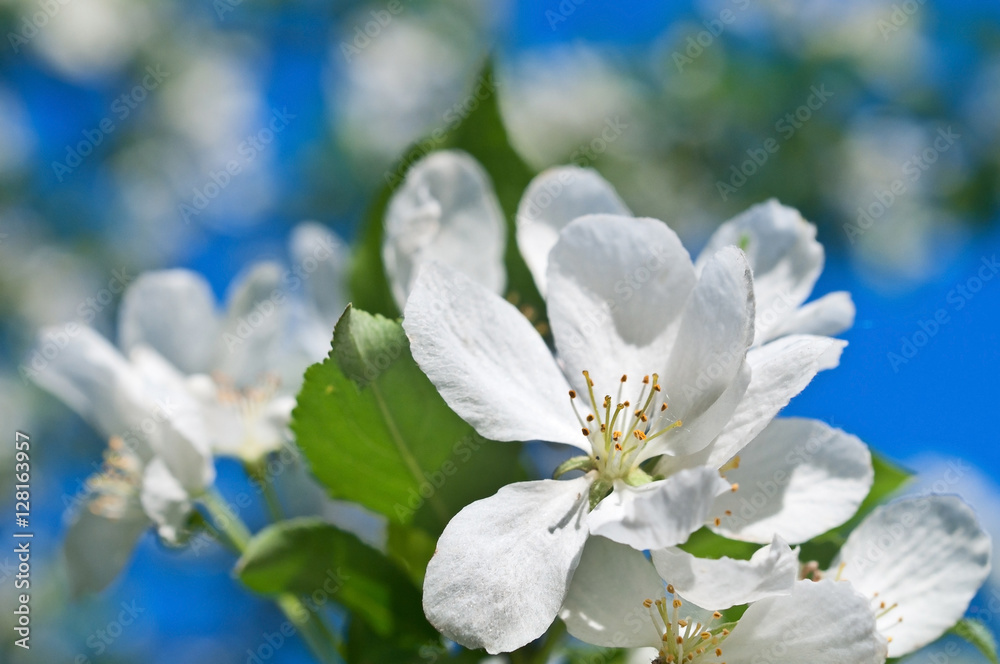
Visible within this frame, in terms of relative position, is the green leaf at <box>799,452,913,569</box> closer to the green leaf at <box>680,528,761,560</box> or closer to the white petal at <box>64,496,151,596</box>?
the green leaf at <box>680,528,761,560</box>

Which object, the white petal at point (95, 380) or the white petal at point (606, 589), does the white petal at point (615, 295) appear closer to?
the white petal at point (606, 589)

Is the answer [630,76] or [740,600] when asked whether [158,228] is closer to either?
[630,76]

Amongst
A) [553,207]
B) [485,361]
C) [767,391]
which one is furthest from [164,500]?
[767,391]

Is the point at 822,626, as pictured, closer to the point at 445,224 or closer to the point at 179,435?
the point at 445,224

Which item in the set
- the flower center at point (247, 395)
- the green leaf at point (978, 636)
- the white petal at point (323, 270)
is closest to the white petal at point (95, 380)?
the flower center at point (247, 395)

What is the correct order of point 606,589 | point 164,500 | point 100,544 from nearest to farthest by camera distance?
1. point 606,589
2. point 164,500
3. point 100,544

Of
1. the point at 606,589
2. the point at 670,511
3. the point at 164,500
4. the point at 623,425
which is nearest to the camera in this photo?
the point at 670,511

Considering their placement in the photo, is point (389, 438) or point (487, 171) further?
point (487, 171)
